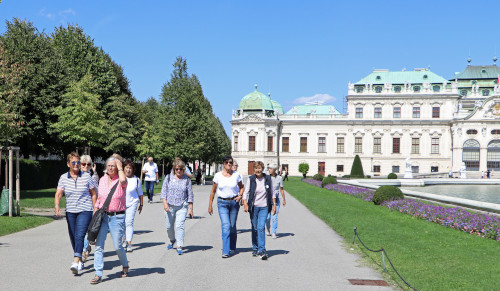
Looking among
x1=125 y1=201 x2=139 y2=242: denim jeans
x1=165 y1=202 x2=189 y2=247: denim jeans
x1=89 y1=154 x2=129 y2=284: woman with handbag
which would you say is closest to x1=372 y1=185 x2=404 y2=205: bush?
x1=165 y1=202 x2=189 y2=247: denim jeans

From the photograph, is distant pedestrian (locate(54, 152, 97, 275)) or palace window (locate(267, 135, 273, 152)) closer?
distant pedestrian (locate(54, 152, 97, 275))

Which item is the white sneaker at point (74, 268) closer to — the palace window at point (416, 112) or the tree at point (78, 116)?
the tree at point (78, 116)

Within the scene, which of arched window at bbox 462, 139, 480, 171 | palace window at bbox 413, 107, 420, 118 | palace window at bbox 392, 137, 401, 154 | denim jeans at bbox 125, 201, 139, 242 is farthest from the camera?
palace window at bbox 392, 137, 401, 154

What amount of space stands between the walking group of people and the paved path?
31 centimetres

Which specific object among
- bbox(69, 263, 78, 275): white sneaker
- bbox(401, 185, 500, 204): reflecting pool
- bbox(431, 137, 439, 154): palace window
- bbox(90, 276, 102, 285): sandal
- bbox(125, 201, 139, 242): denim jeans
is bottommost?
bbox(401, 185, 500, 204): reflecting pool

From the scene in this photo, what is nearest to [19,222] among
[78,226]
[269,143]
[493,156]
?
[78,226]

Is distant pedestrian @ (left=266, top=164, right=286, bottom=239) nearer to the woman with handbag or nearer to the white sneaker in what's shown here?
the woman with handbag

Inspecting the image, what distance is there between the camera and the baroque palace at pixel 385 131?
68.4 m

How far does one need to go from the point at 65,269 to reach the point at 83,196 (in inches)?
51.5

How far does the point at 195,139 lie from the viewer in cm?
4216

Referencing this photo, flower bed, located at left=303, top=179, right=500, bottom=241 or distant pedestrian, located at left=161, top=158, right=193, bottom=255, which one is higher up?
distant pedestrian, located at left=161, top=158, right=193, bottom=255

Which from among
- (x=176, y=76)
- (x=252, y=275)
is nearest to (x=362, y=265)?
(x=252, y=275)

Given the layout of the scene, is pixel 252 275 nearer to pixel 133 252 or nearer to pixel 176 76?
pixel 133 252

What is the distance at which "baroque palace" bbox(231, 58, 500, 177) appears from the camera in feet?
225
